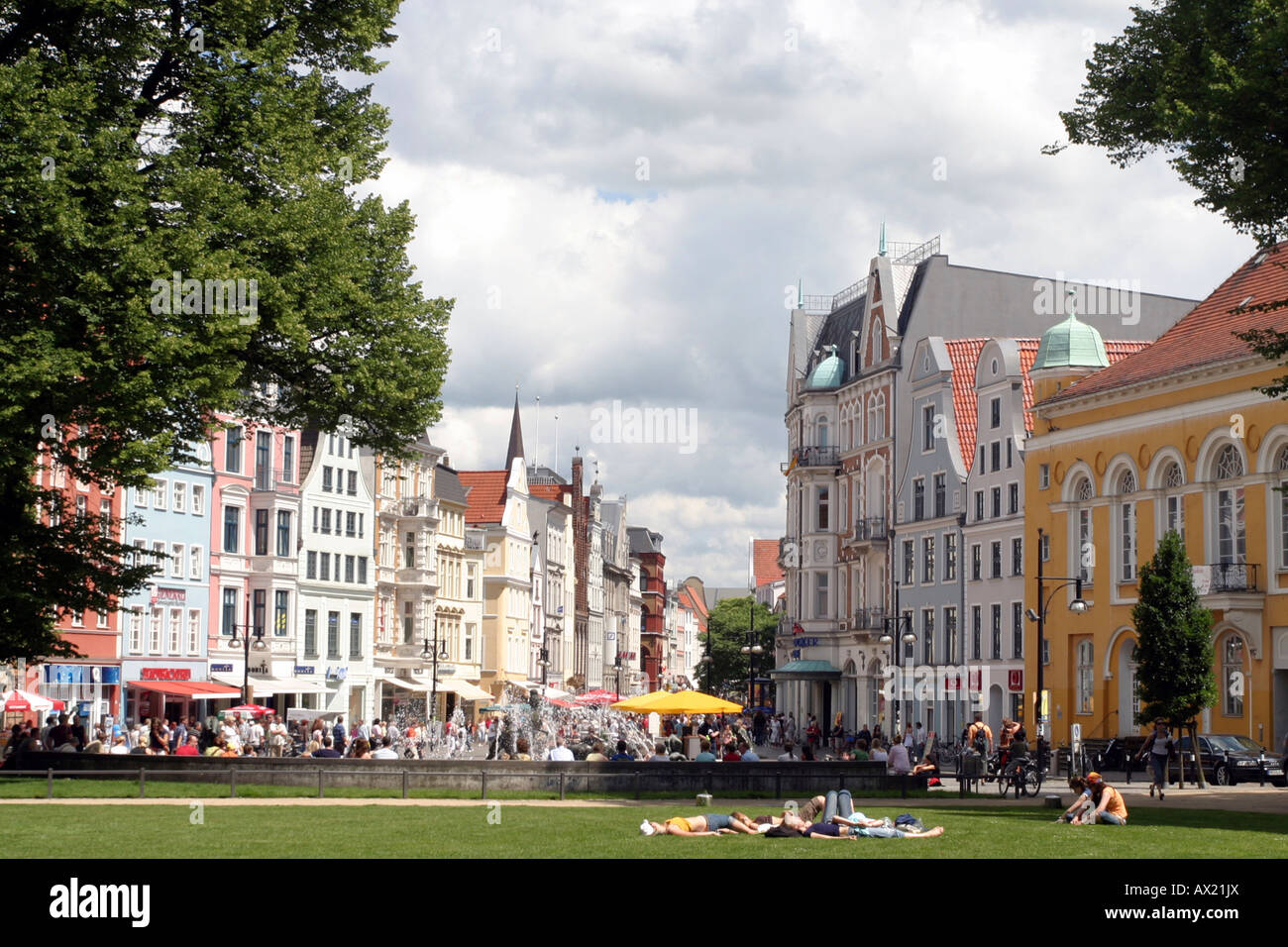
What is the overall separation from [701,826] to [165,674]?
48517mm

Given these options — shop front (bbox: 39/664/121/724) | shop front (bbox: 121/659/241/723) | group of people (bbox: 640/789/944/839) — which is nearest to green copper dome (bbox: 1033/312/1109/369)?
shop front (bbox: 121/659/241/723)

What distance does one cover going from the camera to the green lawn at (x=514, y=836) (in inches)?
768

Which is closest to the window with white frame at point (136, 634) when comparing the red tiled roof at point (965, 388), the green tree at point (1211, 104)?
the red tiled roof at point (965, 388)

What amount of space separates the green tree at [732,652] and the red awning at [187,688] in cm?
9185

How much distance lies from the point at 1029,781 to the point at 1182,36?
50.9 ft

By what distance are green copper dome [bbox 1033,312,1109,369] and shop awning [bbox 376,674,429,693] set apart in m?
36.4

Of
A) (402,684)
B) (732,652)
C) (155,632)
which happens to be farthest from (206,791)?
(732,652)

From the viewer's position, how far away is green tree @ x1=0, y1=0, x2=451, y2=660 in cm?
2616

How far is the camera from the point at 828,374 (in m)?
88.2

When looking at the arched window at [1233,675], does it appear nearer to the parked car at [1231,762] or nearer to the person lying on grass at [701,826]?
the parked car at [1231,762]
